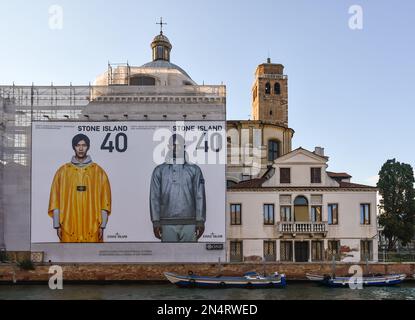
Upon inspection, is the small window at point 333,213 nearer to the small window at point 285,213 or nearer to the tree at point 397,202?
the small window at point 285,213

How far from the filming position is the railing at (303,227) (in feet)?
122

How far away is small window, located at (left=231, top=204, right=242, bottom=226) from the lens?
38.0 meters

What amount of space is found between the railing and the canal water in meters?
5.10

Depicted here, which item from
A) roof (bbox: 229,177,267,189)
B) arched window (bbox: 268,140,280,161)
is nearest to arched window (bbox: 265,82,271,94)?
arched window (bbox: 268,140,280,161)

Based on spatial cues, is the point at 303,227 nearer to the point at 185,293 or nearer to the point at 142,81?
the point at 185,293

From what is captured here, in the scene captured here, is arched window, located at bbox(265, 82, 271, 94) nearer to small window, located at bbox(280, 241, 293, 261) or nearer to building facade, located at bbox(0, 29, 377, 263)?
building facade, located at bbox(0, 29, 377, 263)

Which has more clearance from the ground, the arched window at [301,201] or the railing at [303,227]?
the arched window at [301,201]

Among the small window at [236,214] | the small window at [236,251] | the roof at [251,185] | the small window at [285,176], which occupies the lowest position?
the small window at [236,251]

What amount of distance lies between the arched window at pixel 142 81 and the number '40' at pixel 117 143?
11.4 m

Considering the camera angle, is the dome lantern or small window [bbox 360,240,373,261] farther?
the dome lantern

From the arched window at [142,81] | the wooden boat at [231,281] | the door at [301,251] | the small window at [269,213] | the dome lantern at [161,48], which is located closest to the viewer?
the wooden boat at [231,281]

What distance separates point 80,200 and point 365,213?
849 inches

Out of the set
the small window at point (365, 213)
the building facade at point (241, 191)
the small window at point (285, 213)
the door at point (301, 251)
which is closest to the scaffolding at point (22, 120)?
the building facade at point (241, 191)
